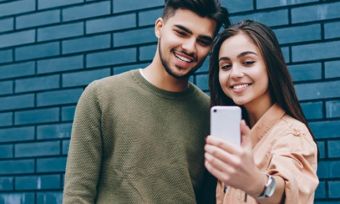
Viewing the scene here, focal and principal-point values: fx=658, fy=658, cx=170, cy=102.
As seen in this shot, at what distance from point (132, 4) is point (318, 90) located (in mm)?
1507

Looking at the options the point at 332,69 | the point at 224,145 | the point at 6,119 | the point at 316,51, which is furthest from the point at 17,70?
the point at 224,145

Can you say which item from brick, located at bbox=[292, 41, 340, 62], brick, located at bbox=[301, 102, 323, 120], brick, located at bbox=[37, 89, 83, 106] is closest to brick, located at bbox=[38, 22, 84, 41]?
brick, located at bbox=[37, 89, 83, 106]

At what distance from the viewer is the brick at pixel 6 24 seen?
17.2 ft

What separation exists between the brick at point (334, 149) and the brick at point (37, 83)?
2111mm

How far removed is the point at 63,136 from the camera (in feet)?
16.0

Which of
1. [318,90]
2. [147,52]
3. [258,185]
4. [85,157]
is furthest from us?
[147,52]

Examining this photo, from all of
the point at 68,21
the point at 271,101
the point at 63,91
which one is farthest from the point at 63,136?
the point at 271,101

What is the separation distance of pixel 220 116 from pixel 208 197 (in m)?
0.91

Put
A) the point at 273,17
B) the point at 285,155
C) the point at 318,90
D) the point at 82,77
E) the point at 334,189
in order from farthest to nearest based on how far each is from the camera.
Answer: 1. the point at 82,77
2. the point at 273,17
3. the point at 318,90
4. the point at 334,189
5. the point at 285,155

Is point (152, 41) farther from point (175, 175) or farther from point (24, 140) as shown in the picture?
point (175, 175)

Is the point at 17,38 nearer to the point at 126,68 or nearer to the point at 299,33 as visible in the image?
the point at 126,68

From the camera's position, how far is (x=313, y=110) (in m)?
3.98

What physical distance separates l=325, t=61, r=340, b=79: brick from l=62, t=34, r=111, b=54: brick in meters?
1.62

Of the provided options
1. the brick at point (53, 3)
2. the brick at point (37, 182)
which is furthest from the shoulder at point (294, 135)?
the brick at point (53, 3)
